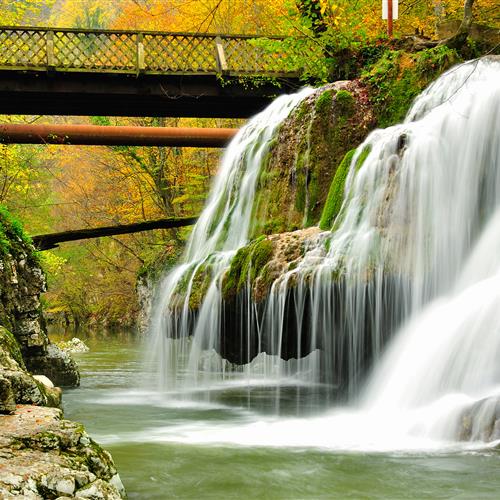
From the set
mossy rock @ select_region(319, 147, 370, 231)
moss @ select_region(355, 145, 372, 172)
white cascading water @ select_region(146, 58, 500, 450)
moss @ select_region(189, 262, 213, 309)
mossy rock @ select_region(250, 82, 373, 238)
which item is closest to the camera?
white cascading water @ select_region(146, 58, 500, 450)

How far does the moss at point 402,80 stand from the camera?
11.6m

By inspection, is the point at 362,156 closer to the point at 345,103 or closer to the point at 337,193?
the point at 337,193

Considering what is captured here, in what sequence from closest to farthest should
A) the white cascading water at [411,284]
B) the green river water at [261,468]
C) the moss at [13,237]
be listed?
the green river water at [261,468]
the white cascading water at [411,284]
the moss at [13,237]

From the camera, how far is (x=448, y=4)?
2234 centimetres

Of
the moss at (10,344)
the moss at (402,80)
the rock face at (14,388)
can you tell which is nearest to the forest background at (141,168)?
the moss at (402,80)

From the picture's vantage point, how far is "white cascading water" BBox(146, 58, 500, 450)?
7191mm

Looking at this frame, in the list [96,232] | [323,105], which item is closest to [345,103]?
[323,105]

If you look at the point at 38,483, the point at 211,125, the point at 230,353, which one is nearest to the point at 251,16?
the point at 211,125

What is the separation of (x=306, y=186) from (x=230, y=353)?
2849 mm

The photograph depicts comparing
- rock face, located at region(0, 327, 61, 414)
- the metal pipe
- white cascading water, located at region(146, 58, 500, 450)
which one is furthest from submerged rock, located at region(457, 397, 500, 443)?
the metal pipe

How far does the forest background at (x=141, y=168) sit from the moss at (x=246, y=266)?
17.4ft

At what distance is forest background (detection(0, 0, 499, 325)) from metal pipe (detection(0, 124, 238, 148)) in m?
2.25

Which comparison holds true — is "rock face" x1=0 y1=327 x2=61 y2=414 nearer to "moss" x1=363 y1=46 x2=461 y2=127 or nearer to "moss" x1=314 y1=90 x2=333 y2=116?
"moss" x1=314 y1=90 x2=333 y2=116

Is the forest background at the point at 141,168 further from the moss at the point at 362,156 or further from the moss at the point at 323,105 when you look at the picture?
the moss at the point at 362,156
